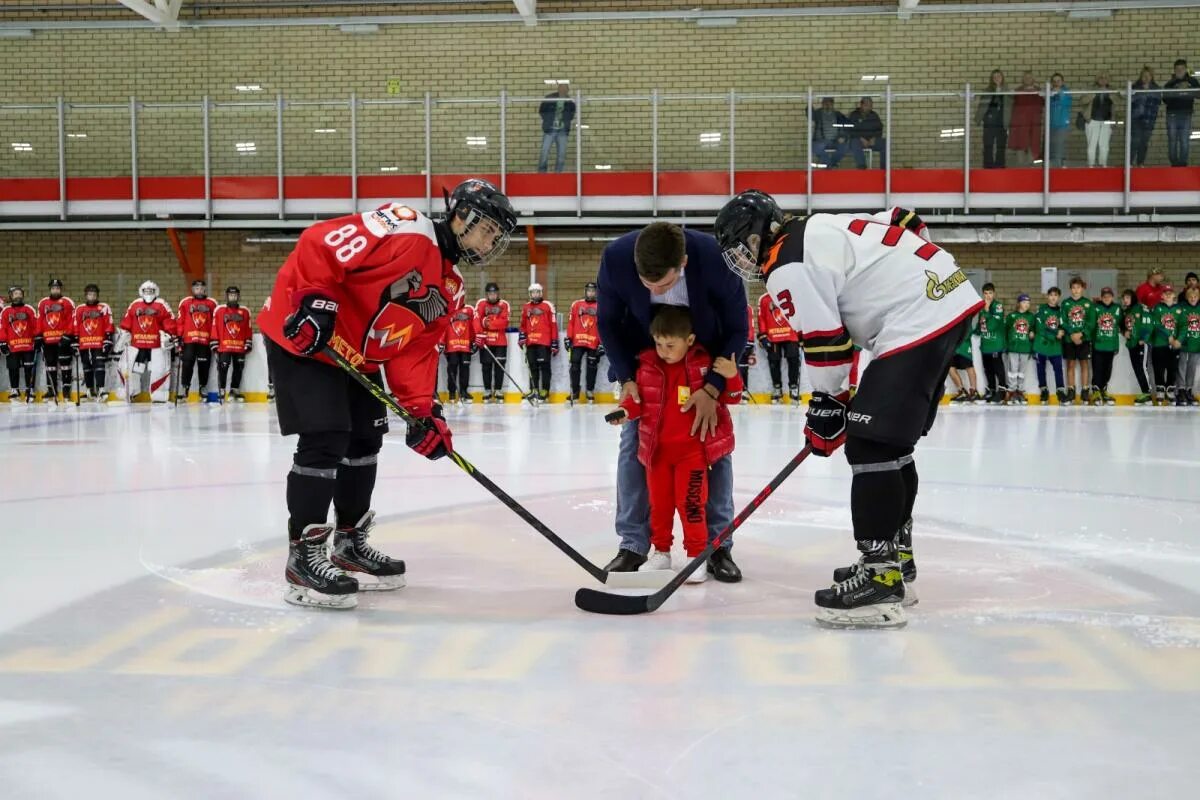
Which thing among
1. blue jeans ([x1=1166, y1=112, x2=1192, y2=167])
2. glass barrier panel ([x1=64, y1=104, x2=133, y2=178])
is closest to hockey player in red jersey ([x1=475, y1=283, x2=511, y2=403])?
glass barrier panel ([x1=64, y1=104, x2=133, y2=178])

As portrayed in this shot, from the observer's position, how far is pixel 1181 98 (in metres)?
13.4

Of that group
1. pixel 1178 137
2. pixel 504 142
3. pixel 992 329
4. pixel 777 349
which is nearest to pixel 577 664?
pixel 777 349

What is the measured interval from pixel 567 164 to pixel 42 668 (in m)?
12.7

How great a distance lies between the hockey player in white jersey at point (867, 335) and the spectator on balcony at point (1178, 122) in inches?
498

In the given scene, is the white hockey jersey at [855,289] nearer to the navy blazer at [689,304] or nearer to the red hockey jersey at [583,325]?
the navy blazer at [689,304]

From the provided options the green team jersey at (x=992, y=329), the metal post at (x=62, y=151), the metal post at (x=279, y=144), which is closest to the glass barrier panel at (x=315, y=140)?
the metal post at (x=279, y=144)

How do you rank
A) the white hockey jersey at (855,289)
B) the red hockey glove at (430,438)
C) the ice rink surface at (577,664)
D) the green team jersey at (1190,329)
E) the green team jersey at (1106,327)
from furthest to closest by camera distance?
the green team jersey at (1106,327)
the green team jersey at (1190,329)
the red hockey glove at (430,438)
the white hockey jersey at (855,289)
the ice rink surface at (577,664)

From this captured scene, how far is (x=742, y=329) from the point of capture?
3318 mm

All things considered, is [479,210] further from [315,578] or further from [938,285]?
[938,285]

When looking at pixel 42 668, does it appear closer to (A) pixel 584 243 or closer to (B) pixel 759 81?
(A) pixel 584 243

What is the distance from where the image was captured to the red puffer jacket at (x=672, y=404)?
3305mm

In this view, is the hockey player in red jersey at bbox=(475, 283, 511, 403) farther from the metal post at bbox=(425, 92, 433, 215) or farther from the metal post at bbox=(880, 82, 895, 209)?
the metal post at bbox=(880, 82, 895, 209)

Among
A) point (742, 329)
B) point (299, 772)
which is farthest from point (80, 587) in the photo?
→ point (742, 329)

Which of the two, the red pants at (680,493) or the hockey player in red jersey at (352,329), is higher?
the hockey player in red jersey at (352,329)
